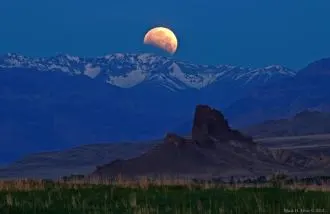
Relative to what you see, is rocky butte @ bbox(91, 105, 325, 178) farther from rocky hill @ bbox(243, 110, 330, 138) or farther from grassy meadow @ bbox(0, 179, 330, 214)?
rocky hill @ bbox(243, 110, 330, 138)

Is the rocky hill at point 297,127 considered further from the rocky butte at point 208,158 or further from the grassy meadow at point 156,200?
the grassy meadow at point 156,200

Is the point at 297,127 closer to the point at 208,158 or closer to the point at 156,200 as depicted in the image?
the point at 208,158

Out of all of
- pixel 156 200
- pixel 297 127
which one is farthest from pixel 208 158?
pixel 297 127

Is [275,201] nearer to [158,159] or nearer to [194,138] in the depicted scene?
[158,159]

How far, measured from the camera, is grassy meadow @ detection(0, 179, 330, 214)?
1914 cm

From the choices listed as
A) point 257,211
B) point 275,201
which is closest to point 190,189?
point 275,201

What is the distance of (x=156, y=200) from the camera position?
21484 mm

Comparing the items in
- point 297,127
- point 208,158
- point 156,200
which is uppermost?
point 297,127

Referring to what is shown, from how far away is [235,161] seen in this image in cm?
8306

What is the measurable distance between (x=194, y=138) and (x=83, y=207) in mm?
66327

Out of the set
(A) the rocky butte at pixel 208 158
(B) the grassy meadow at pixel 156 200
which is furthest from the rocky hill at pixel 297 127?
(B) the grassy meadow at pixel 156 200

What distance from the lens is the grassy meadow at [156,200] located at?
62.8 feet

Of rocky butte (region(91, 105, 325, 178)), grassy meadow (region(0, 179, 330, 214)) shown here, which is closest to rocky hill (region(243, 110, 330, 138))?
rocky butte (region(91, 105, 325, 178))

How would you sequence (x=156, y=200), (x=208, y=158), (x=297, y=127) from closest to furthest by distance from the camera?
(x=156, y=200), (x=208, y=158), (x=297, y=127)
